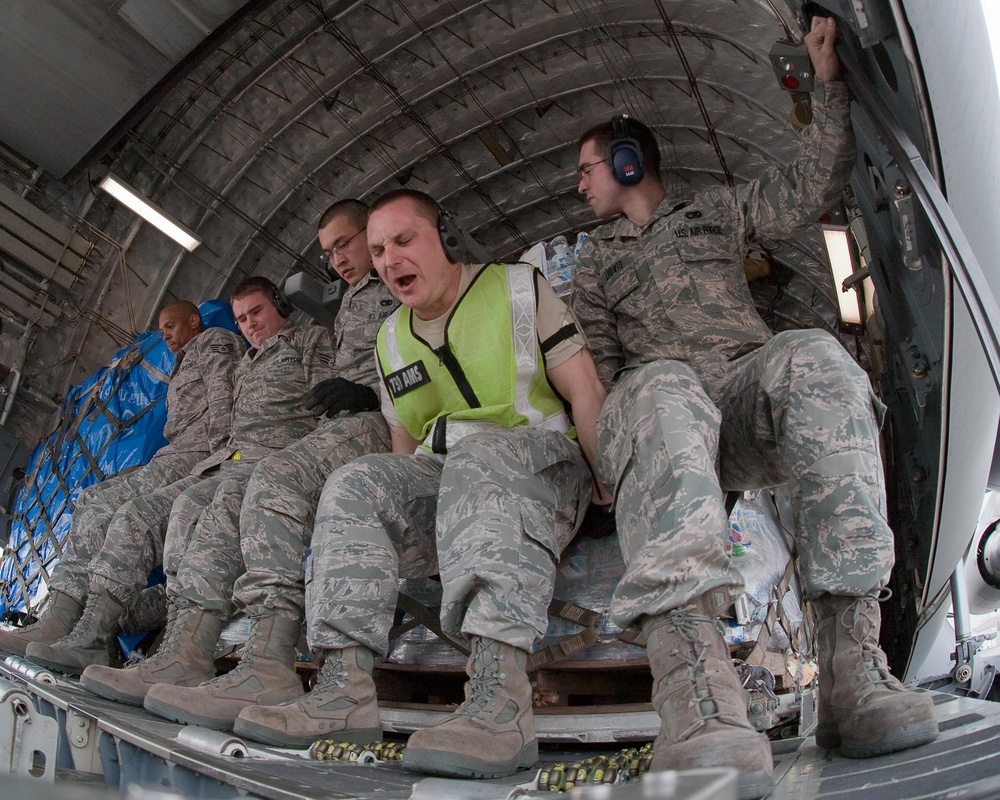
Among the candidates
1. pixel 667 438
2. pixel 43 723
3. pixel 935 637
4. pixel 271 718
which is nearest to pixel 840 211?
pixel 935 637

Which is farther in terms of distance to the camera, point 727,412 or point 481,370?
point 481,370

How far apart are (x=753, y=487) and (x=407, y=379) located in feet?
3.85

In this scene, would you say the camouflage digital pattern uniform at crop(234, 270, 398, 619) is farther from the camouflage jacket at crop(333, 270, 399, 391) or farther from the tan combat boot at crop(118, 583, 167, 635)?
the tan combat boot at crop(118, 583, 167, 635)

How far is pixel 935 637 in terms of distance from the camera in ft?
15.2

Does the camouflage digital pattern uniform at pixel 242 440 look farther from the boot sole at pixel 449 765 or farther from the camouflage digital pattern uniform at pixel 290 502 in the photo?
the boot sole at pixel 449 765

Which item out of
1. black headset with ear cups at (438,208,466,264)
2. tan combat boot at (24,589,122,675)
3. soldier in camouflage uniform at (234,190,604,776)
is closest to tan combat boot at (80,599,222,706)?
tan combat boot at (24,589,122,675)

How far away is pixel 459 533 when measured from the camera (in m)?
2.23

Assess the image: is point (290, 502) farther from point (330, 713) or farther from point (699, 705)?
point (699, 705)

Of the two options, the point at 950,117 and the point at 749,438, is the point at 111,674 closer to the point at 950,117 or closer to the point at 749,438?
the point at 749,438

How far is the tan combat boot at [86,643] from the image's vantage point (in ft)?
11.3

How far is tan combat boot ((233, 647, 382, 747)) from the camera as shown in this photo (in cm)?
218

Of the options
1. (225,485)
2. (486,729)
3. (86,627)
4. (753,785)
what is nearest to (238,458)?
(225,485)

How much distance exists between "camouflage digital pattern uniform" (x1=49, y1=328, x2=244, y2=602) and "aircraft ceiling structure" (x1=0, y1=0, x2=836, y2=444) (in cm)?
160

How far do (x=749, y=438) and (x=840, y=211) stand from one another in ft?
7.62
